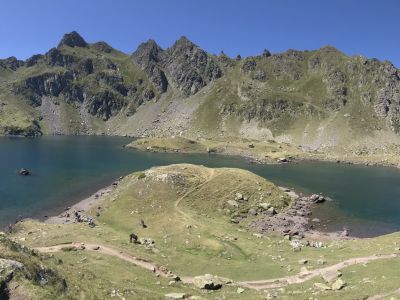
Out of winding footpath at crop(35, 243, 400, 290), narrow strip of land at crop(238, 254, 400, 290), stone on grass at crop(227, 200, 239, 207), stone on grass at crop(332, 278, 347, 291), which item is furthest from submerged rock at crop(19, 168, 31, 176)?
stone on grass at crop(332, 278, 347, 291)

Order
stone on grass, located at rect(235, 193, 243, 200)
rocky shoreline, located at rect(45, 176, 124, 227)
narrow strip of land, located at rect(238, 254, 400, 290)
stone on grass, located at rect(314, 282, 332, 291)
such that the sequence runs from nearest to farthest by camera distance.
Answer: stone on grass, located at rect(314, 282, 332, 291) < narrow strip of land, located at rect(238, 254, 400, 290) < rocky shoreline, located at rect(45, 176, 124, 227) < stone on grass, located at rect(235, 193, 243, 200)

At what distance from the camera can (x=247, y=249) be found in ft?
236

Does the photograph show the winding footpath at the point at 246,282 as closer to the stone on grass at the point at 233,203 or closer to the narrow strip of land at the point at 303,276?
the narrow strip of land at the point at 303,276

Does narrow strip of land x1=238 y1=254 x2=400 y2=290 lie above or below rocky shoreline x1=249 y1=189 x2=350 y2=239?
above

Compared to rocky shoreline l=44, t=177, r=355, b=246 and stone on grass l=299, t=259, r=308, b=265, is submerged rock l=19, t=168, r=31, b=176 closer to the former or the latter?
rocky shoreline l=44, t=177, r=355, b=246

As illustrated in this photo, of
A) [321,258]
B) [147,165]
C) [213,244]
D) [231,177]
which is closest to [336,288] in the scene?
[321,258]

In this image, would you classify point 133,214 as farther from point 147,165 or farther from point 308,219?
point 147,165

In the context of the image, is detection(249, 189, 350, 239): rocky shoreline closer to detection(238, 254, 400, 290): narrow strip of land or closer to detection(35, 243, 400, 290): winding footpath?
detection(238, 254, 400, 290): narrow strip of land

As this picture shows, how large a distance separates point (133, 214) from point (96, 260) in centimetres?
3858

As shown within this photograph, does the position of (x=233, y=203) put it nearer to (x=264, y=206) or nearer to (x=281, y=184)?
(x=264, y=206)

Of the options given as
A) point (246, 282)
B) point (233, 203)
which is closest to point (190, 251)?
point (246, 282)

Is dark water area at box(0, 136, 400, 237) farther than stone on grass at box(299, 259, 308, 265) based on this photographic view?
Yes

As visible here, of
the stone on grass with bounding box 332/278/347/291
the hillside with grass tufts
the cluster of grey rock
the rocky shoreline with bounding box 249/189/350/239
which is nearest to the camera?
the hillside with grass tufts

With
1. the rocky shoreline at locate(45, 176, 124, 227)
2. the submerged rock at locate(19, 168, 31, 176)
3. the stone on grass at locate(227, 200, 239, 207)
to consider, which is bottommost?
the rocky shoreline at locate(45, 176, 124, 227)
